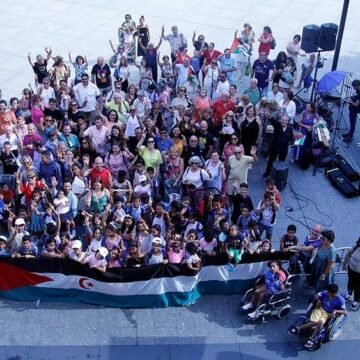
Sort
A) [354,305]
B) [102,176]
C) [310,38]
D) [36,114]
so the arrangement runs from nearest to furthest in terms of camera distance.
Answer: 1. [354,305]
2. [102,176]
3. [36,114]
4. [310,38]

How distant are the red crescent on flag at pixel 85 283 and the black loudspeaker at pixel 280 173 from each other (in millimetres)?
4974

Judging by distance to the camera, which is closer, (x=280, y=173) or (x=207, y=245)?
(x=207, y=245)

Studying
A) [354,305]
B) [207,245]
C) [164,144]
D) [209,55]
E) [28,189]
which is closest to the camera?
[207,245]

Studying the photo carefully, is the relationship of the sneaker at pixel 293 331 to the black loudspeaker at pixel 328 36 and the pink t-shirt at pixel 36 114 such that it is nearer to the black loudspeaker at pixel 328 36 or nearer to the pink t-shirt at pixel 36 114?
the pink t-shirt at pixel 36 114

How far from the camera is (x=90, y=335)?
9.77 m

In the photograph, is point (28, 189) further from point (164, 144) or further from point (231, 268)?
point (231, 268)

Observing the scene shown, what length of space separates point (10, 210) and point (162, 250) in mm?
3004

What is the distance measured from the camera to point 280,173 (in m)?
13.1

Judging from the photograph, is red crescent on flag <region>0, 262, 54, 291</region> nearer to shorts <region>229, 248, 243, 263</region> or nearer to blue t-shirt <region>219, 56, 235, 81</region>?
shorts <region>229, 248, 243, 263</region>

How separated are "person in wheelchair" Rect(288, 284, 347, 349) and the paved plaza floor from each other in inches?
10.9

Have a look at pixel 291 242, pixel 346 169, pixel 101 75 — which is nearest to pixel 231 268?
pixel 291 242

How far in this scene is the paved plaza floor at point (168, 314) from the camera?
9570 mm

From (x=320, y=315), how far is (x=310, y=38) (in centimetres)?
822

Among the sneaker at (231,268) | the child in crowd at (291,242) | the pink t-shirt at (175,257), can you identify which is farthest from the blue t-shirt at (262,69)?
the pink t-shirt at (175,257)
